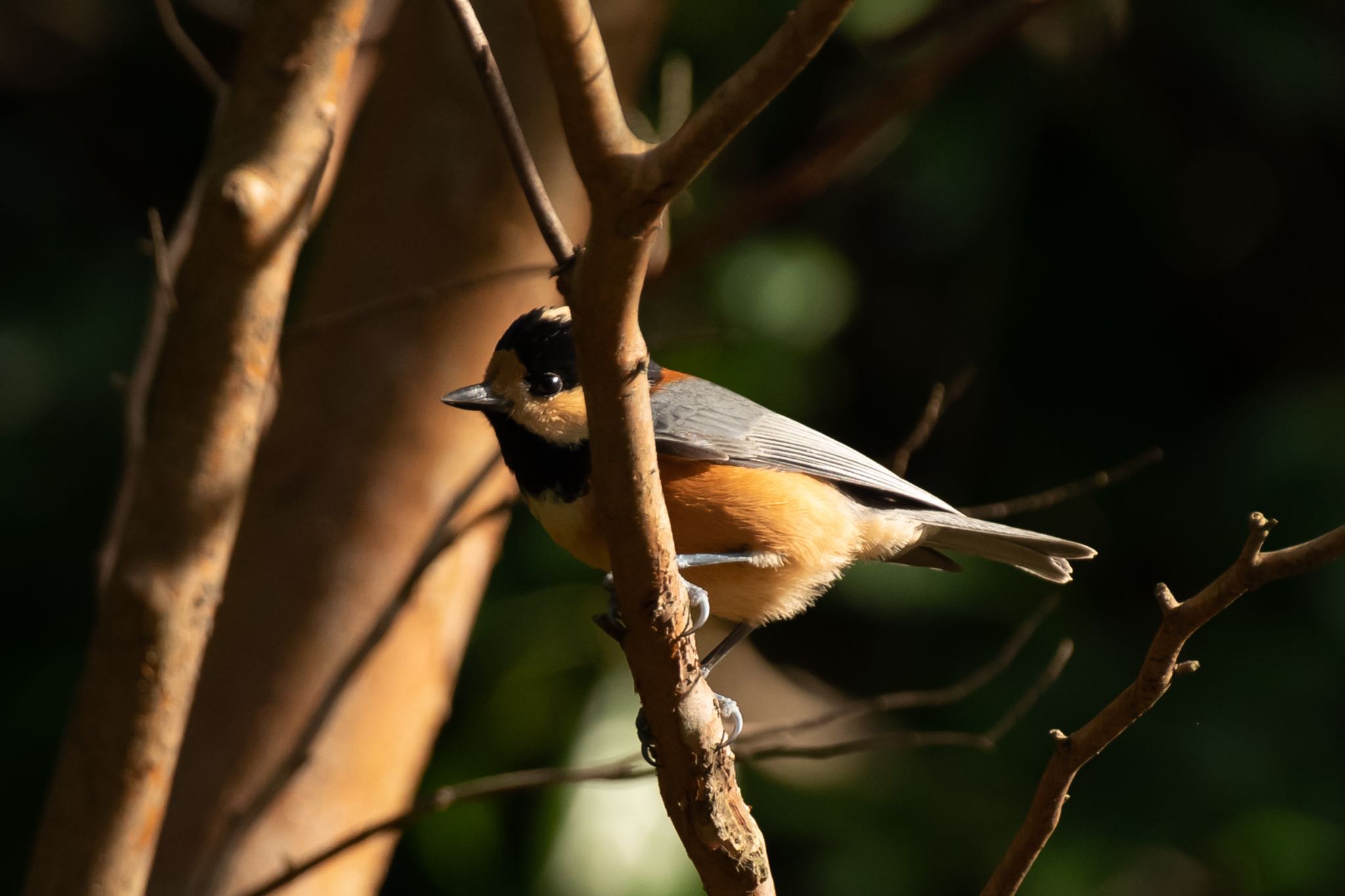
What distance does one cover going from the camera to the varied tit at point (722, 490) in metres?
2.71

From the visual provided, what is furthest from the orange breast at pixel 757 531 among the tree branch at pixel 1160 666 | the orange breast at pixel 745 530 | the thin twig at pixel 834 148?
the thin twig at pixel 834 148

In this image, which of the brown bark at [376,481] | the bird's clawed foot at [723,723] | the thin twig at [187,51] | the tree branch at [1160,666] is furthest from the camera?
the brown bark at [376,481]

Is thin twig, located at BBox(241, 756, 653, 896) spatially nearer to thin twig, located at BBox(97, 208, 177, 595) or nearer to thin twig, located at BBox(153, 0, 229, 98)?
thin twig, located at BBox(97, 208, 177, 595)

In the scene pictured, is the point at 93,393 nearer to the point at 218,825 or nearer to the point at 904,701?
the point at 218,825

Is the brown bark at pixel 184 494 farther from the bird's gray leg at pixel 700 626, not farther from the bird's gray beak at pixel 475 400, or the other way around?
the bird's gray leg at pixel 700 626

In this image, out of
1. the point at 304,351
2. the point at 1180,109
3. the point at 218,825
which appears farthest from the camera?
the point at 1180,109

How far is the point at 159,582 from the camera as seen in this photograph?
233cm

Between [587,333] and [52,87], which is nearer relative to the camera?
[587,333]

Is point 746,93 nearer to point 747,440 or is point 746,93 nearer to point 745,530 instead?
point 745,530

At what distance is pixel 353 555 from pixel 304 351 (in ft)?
2.33

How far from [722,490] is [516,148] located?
118 cm

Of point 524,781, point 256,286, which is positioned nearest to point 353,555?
point 524,781

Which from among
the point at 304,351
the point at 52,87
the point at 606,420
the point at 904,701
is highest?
the point at 52,87

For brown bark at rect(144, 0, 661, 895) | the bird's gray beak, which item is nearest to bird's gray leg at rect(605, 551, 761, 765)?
the bird's gray beak
